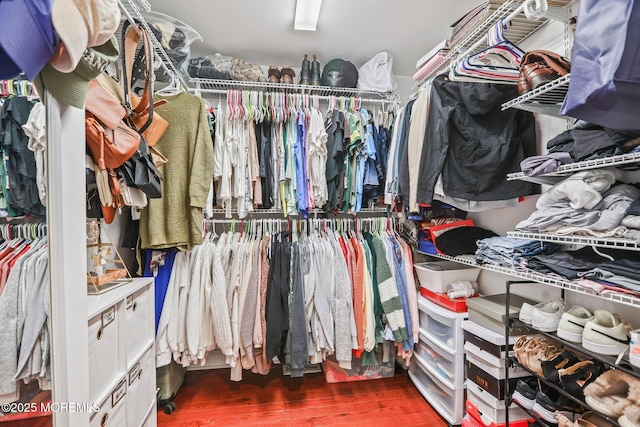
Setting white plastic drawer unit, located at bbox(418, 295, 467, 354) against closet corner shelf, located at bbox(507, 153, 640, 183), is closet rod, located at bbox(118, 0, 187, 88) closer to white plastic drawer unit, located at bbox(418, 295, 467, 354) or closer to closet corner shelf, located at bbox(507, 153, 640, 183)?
closet corner shelf, located at bbox(507, 153, 640, 183)

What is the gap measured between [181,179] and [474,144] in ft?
5.49

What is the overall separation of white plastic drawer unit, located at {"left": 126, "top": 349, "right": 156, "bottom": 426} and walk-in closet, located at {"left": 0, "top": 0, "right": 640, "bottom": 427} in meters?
0.02

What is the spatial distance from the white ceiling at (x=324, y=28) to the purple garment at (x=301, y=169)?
610 mm

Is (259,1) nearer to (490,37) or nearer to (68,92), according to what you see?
(490,37)

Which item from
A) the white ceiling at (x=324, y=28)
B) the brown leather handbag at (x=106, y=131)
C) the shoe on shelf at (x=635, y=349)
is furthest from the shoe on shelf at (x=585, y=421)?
the white ceiling at (x=324, y=28)

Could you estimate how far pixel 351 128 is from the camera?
208cm

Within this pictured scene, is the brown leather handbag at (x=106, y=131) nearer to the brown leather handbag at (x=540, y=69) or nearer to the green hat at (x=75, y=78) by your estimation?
the green hat at (x=75, y=78)

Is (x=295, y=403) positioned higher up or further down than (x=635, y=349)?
further down

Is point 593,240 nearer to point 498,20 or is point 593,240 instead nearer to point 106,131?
point 498,20

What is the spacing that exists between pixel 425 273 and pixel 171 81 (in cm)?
214

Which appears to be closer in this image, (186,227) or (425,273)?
(186,227)

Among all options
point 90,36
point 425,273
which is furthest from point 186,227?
point 425,273

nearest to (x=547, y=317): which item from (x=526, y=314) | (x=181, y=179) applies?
(x=526, y=314)

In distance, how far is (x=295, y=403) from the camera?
6.40 ft
